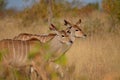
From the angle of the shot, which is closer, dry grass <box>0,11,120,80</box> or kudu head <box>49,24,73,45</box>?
dry grass <box>0,11,120,80</box>

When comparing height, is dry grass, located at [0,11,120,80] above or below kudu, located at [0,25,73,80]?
below

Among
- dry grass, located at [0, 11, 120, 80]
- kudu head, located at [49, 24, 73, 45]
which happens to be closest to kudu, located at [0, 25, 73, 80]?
kudu head, located at [49, 24, 73, 45]

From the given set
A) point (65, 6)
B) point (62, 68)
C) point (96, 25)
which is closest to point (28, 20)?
point (65, 6)

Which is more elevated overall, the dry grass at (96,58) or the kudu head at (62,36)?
the kudu head at (62,36)

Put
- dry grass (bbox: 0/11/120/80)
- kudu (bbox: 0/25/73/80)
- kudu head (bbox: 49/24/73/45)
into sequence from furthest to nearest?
1. kudu head (bbox: 49/24/73/45)
2. dry grass (bbox: 0/11/120/80)
3. kudu (bbox: 0/25/73/80)

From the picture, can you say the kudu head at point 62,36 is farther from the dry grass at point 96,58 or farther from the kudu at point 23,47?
the dry grass at point 96,58

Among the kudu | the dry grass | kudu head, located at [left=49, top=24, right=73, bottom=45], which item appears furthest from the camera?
kudu head, located at [left=49, top=24, right=73, bottom=45]

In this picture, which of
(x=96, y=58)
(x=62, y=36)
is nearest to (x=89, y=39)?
(x=96, y=58)

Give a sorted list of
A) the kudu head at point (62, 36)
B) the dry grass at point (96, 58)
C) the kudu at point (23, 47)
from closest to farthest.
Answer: the kudu at point (23, 47) → the dry grass at point (96, 58) → the kudu head at point (62, 36)

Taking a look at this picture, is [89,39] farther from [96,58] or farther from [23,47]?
[23,47]

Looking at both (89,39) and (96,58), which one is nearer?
(96,58)

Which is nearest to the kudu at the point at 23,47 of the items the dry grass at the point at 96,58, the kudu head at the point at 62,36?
the kudu head at the point at 62,36

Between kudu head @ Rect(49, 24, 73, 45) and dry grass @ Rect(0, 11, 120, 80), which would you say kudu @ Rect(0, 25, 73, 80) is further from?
dry grass @ Rect(0, 11, 120, 80)

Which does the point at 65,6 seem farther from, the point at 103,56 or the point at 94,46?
the point at 103,56
